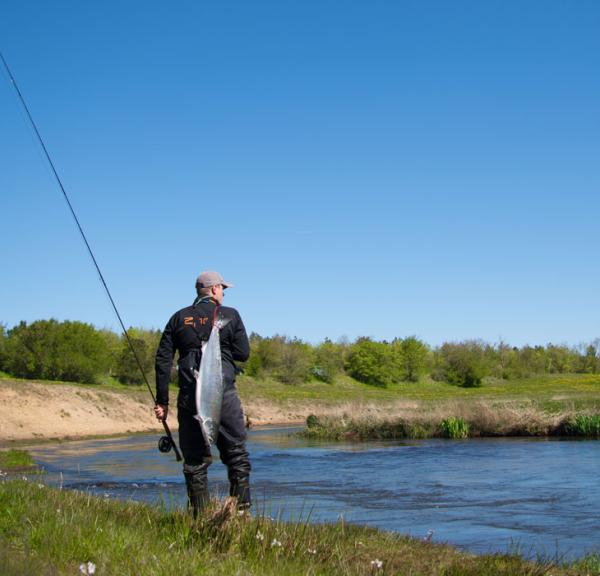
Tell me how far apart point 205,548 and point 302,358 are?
7815cm

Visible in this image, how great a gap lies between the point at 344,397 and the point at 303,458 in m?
42.9

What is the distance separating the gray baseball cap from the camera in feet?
Result: 25.4

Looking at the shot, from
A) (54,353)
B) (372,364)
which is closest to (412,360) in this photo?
(372,364)

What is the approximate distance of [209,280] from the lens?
7.76m

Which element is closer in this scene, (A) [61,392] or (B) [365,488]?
(B) [365,488]

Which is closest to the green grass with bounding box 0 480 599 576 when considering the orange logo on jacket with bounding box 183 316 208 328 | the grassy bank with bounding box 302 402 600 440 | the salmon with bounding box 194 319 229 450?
the salmon with bounding box 194 319 229 450

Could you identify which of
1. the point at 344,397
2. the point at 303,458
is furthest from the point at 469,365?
the point at 303,458

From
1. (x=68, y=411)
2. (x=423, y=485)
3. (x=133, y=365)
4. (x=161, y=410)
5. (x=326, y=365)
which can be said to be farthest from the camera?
(x=326, y=365)

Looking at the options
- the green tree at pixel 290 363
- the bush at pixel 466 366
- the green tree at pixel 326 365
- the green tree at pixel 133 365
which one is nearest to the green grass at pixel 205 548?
the green tree at pixel 133 365

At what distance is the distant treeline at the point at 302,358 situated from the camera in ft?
183

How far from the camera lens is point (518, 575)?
6.10m

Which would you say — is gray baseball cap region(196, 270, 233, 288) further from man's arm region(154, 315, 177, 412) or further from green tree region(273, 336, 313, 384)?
green tree region(273, 336, 313, 384)

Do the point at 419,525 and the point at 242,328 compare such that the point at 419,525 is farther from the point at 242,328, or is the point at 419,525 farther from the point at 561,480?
the point at 561,480

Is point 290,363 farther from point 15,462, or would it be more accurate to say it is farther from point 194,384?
point 194,384
